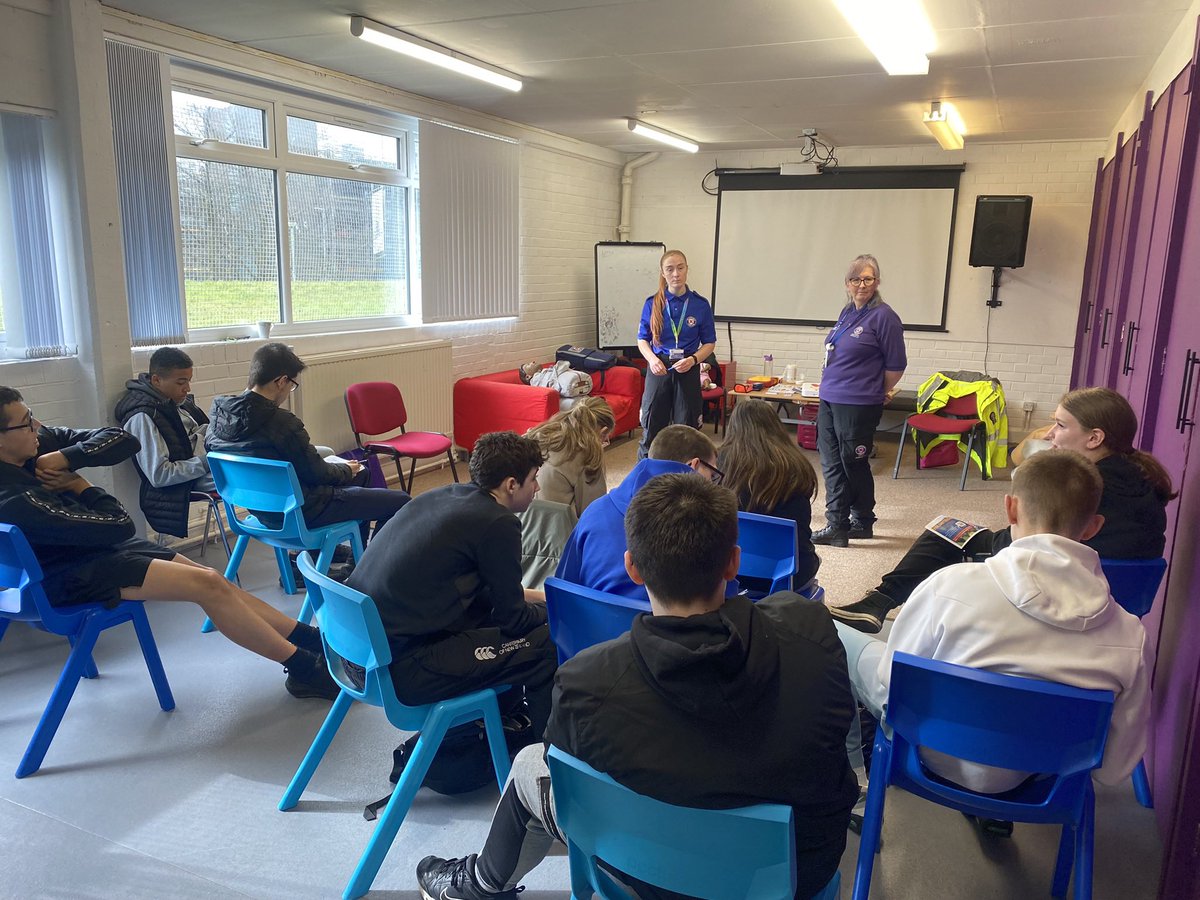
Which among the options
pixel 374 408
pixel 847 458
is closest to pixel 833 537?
pixel 847 458

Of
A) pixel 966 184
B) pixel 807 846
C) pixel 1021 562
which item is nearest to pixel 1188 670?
pixel 1021 562

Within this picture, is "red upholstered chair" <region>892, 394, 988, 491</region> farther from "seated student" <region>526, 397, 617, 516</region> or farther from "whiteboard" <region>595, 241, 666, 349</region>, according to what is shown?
"seated student" <region>526, 397, 617, 516</region>

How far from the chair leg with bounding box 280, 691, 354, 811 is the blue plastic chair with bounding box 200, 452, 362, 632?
1104mm

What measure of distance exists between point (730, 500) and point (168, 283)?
3.85 metres

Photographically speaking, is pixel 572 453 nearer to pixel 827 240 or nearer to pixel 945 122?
pixel 945 122

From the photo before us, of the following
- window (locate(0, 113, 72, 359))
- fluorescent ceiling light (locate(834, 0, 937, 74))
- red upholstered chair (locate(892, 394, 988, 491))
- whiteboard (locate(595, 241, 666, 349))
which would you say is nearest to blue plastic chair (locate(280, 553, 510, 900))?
window (locate(0, 113, 72, 359))

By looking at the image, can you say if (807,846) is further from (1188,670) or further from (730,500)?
(1188,670)

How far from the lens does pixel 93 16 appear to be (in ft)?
12.4

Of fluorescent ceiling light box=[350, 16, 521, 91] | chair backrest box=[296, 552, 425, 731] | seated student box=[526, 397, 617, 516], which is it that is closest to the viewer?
chair backrest box=[296, 552, 425, 731]

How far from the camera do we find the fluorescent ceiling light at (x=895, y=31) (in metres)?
3.60

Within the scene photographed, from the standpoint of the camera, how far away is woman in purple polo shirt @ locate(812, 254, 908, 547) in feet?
15.2

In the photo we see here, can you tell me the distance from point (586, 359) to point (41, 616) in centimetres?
537

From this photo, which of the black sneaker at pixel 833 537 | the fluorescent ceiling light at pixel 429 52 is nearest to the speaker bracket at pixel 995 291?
the black sneaker at pixel 833 537

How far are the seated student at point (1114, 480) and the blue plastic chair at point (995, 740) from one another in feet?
A: 2.35
